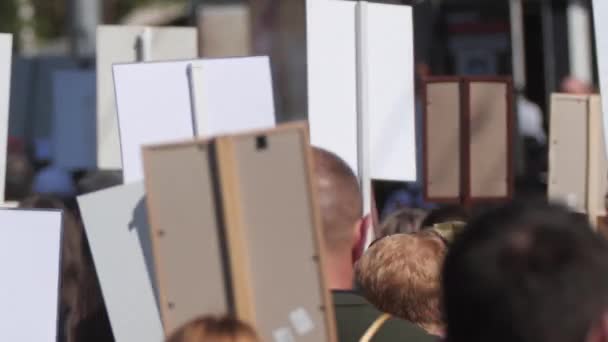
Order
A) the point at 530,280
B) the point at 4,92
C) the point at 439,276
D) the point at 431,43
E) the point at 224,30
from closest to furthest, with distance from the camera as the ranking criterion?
the point at 530,280
the point at 439,276
the point at 4,92
the point at 224,30
the point at 431,43

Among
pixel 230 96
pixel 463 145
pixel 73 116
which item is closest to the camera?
pixel 230 96

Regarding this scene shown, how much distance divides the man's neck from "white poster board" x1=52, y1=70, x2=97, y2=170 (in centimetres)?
405

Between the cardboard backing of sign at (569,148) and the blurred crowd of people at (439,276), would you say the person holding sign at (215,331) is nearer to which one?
the blurred crowd of people at (439,276)

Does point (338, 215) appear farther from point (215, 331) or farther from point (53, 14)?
point (53, 14)

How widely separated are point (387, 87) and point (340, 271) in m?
1.08

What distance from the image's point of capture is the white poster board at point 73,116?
25.0 feet

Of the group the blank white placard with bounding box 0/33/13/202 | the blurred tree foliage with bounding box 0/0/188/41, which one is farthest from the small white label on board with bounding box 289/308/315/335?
the blurred tree foliage with bounding box 0/0/188/41

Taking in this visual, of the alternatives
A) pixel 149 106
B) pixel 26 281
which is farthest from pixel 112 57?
pixel 26 281

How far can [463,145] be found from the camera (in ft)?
19.2

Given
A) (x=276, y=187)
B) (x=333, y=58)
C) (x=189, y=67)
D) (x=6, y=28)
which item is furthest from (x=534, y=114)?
(x=6, y=28)

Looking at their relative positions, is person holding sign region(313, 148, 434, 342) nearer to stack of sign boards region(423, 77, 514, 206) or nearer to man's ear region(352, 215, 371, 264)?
man's ear region(352, 215, 371, 264)

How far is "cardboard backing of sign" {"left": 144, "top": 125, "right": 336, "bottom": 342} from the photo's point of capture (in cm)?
257

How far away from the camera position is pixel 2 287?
3461 mm

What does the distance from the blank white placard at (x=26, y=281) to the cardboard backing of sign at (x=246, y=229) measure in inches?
35.8
